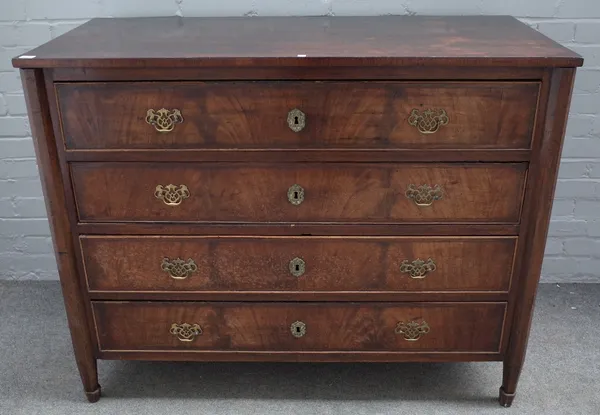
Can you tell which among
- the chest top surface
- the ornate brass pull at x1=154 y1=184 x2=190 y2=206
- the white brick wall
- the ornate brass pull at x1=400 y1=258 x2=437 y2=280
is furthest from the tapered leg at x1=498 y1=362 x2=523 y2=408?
the ornate brass pull at x1=154 y1=184 x2=190 y2=206

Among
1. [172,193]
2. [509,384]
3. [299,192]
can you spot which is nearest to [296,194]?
[299,192]

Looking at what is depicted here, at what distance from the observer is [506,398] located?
69.9 inches

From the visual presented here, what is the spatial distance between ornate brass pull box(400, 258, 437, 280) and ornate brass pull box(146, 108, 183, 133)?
693 mm

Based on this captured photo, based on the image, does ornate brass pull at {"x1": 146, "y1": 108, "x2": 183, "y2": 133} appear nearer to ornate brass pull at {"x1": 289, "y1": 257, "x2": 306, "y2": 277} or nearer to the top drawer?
the top drawer

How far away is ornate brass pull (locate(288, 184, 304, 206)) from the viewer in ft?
4.94

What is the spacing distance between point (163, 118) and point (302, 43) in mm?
395

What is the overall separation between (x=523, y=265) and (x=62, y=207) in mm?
1210

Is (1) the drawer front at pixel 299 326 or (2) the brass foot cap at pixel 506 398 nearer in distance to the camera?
(1) the drawer front at pixel 299 326

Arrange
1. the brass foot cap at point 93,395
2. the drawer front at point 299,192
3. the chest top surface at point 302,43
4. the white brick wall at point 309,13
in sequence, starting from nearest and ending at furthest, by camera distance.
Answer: the chest top surface at point 302,43 < the drawer front at point 299,192 < the brass foot cap at point 93,395 < the white brick wall at point 309,13

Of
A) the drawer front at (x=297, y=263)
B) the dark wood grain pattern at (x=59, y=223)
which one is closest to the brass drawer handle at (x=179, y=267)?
the drawer front at (x=297, y=263)

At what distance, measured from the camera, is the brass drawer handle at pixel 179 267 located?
161cm

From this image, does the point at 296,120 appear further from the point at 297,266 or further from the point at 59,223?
the point at 59,223

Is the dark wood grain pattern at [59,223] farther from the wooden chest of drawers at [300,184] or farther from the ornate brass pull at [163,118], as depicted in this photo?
the ornate brass pull at [163,118]

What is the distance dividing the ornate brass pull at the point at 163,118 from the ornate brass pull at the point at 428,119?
557mm
